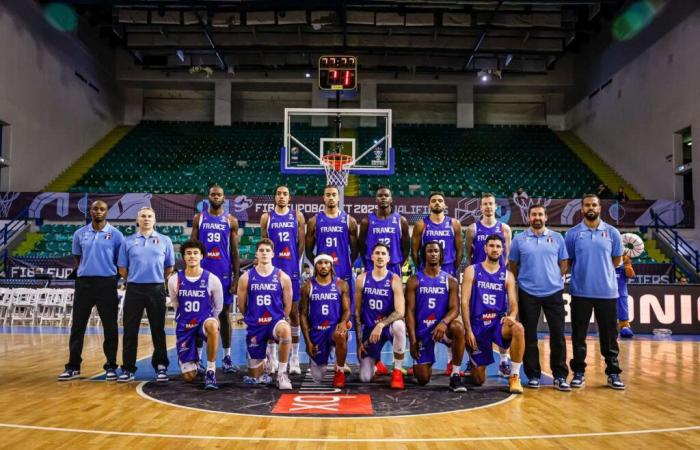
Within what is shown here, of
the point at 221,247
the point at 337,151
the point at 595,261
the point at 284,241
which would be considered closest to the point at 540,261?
the point at 595,261

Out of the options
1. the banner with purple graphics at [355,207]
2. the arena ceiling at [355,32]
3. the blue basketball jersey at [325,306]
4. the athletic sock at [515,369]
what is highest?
the arena ceiling at [355,32]

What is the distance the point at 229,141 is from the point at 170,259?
847 inches

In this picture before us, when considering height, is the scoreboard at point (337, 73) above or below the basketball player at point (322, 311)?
above

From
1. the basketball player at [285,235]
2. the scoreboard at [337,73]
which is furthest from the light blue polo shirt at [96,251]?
the scoreboard at [337,73]

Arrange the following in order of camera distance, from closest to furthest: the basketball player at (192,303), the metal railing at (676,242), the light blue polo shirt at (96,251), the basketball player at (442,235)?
the basketball player at (192,303)
the light blue polo shirt at (96,251)
the basketball player at (442,235)
the metal railing at (676,242)

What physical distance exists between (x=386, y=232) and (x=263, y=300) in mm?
1772

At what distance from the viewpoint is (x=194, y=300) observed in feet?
20.6

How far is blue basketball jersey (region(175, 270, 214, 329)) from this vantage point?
20.5 feet

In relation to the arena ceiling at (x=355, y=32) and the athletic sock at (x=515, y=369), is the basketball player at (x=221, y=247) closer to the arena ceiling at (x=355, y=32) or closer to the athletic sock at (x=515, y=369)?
the athletic sock at (x=515, y=369)

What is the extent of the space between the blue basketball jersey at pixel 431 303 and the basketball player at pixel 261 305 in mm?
1373

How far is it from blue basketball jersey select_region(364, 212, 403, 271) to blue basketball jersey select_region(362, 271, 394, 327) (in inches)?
24.9

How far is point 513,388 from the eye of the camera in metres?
5.86

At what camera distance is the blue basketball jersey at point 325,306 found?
250 inches

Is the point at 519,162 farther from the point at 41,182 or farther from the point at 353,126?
the point at 41,182
